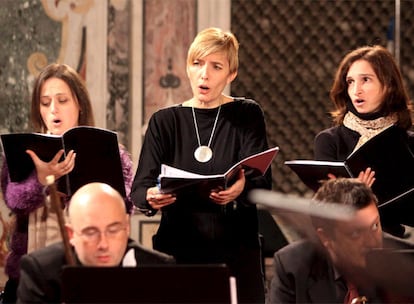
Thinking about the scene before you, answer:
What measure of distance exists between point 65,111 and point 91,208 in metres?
1.24

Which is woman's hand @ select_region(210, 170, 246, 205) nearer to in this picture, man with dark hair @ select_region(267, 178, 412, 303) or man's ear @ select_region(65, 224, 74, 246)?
man with dark hair @ select_region(267, 178, 412, 303)

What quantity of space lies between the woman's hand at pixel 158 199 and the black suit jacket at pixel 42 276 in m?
0.78

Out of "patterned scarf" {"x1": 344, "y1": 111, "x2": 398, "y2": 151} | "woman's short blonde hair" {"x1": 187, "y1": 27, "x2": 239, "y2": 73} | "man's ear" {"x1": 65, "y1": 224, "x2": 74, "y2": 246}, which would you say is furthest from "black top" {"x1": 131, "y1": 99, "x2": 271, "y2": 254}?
"man's ear" {"x1": 65, "y1": 224, "x2": 74, "y2": 246}

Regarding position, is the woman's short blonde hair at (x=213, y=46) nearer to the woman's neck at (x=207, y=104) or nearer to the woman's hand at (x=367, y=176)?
the woman's neck at (x=207, y=104)

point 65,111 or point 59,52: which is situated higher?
point 59,52

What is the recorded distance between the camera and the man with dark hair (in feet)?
9.37

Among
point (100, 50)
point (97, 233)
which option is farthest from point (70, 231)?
point (100, 50)

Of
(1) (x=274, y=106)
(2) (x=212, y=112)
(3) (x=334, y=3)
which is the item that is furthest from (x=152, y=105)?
(2) (x=212, y=112)

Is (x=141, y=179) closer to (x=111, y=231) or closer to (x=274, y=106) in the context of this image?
(x=111, y=231)

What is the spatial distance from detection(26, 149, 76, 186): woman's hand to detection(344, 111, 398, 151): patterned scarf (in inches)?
49.8

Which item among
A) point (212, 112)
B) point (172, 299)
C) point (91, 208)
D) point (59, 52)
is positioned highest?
point (59, 52)

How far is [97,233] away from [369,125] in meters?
1.70

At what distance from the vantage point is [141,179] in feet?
13.1

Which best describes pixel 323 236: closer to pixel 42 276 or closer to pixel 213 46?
pixel 42 276
